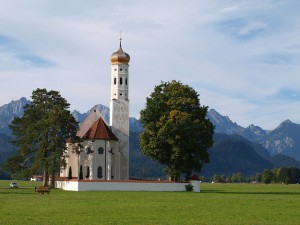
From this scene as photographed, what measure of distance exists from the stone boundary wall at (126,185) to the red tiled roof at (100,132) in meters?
15.8

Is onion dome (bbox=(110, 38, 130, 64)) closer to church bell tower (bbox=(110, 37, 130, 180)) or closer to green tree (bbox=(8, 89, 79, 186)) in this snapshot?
church bell tower (bbox=(110, 37, 130, 180))

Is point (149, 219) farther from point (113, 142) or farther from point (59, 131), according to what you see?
point (113, 142)

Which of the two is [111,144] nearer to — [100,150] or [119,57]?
[100,150]

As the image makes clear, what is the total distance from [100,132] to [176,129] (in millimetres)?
21247

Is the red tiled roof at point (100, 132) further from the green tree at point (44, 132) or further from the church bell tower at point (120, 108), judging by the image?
the green tree at point (44, 132)

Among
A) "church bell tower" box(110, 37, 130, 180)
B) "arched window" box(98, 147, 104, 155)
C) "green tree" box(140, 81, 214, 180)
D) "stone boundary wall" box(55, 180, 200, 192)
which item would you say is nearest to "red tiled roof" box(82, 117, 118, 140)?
"arched window" box(98, 147, 104, 155)

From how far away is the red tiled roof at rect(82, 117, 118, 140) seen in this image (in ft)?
276

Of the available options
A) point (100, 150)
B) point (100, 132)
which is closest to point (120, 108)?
point (100, 132)

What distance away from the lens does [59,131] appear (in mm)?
70562

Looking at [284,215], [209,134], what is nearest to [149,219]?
[284,215]

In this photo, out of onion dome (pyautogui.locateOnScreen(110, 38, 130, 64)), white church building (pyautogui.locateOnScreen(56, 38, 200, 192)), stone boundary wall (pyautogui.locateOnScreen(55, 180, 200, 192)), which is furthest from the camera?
onion dome (pyautogui.locateOnScreen(110, 38, 130, 64))

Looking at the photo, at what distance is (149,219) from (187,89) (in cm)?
4730

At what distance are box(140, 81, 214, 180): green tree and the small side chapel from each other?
1492cm

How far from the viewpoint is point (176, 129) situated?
67.1m
